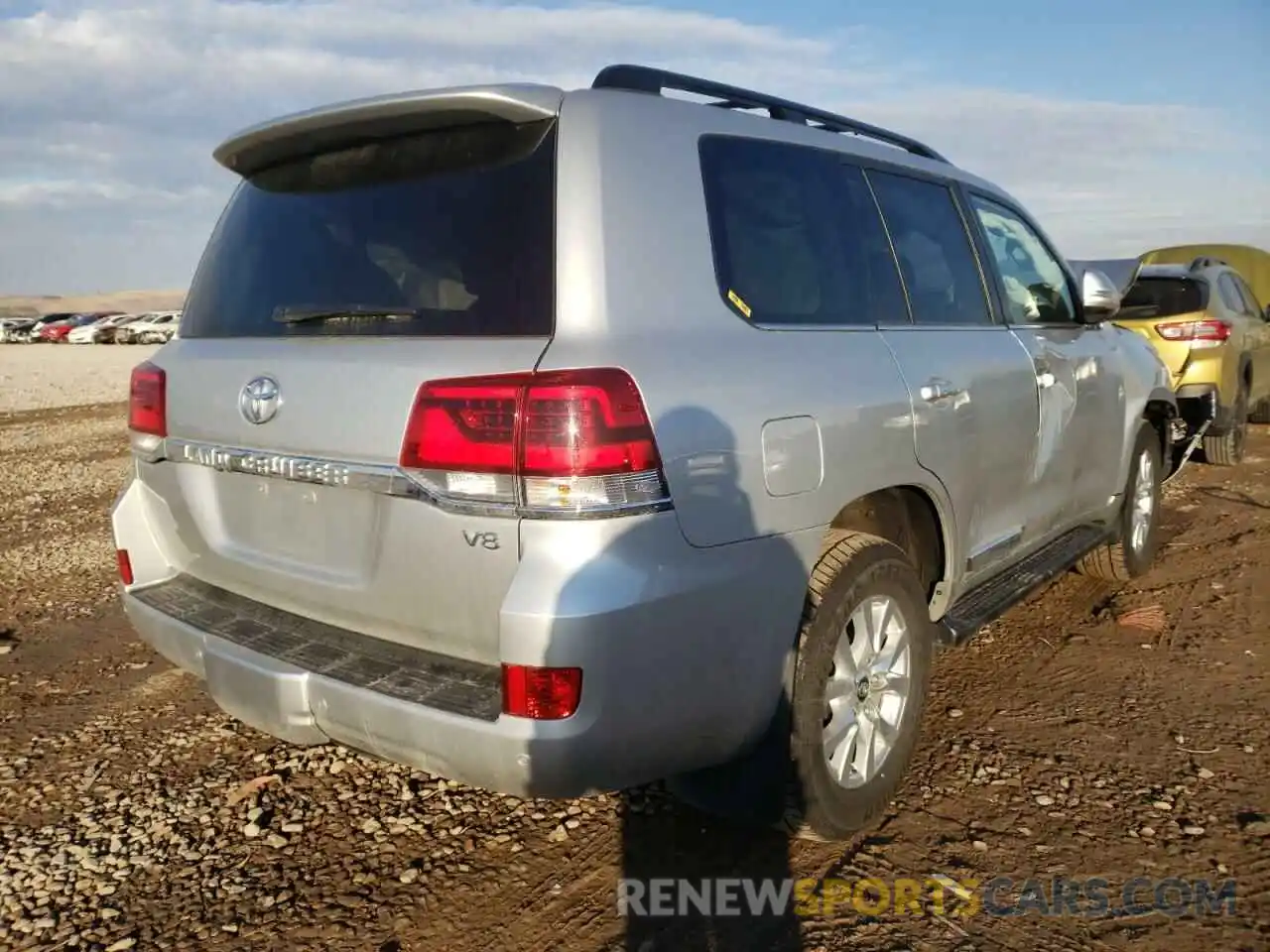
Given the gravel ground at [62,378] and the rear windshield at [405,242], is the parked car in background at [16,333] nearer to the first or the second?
the gravel ground at [62,378]

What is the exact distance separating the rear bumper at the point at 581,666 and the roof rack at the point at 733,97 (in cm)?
121

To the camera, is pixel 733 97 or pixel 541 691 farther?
pixel 733 97

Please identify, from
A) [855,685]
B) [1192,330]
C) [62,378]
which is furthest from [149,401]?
[62,378]

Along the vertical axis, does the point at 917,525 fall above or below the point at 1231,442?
above

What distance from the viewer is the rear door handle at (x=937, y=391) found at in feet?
9.78

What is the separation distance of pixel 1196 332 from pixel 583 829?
23.7 ft

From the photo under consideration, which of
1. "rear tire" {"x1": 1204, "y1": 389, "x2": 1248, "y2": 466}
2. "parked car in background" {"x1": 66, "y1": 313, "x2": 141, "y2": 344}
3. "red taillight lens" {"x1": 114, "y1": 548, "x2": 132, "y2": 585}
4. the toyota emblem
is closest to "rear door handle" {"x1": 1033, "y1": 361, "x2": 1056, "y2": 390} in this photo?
the toyota emblem

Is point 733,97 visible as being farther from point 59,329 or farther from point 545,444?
point 59,329

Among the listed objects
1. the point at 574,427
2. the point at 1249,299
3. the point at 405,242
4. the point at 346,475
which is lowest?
the point at 346,475

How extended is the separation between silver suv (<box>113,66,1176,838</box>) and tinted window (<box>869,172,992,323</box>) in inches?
1.9

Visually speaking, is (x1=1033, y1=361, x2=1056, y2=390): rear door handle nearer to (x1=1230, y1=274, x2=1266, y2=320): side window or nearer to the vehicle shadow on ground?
the vehicle shadow on ground

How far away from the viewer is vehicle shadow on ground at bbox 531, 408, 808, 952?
2.07 m

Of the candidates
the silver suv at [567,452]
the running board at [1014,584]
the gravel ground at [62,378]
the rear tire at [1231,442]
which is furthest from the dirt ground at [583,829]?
the gravel ground at [62,378]

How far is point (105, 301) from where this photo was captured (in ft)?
438
